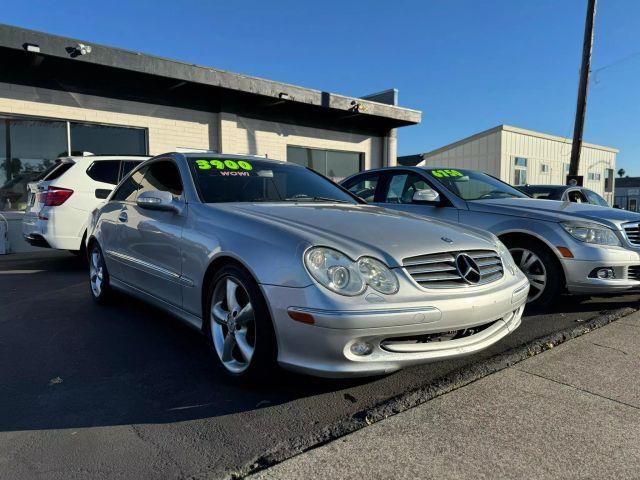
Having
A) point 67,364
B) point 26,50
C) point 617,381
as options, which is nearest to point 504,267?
point 617,381

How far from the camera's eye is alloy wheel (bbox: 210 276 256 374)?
2.93 m

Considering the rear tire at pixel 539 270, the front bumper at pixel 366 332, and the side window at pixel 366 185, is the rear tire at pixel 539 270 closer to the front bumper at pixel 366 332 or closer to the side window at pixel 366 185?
the side window at pixel 366 185

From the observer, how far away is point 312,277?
8.34 feet

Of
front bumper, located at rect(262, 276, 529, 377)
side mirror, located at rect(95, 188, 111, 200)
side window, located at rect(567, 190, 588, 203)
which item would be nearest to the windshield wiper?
front bumper, located at rect(262, 276, 529, 377)

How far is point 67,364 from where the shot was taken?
350cm

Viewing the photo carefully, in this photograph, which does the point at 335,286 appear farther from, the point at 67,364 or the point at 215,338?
the point at 67,364

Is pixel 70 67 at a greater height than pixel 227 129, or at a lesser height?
greater

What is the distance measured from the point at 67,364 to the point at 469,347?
8.97ft

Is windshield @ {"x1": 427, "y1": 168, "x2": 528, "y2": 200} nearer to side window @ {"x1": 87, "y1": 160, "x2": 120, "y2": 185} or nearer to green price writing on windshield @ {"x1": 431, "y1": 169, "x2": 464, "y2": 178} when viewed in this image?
green price writing on windshield @ {"x1": 431, "y1": 169, "x2": 464, "y2": 178}

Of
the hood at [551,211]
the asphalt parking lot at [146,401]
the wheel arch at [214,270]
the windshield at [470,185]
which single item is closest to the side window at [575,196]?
the windshield at [470,185]

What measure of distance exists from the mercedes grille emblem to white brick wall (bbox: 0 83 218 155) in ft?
31.5

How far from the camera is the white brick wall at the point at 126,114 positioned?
31.2 feet

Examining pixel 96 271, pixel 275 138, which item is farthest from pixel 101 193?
pixel 275 138

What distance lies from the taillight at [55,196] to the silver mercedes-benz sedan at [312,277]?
373 centimetres
